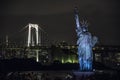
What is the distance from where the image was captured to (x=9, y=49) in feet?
487

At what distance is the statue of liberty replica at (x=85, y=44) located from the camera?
85.2m

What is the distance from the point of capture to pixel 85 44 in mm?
86938

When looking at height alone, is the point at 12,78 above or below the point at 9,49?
below

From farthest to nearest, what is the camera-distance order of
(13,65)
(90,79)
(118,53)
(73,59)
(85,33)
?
(118,53) → (73,59) → (13,65) → (85,33) → (90,79)

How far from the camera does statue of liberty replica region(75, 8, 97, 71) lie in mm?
85188

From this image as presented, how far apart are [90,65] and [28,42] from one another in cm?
5969

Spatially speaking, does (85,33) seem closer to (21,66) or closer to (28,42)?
(21,66)

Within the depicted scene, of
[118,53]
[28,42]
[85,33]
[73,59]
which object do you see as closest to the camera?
[85,33]

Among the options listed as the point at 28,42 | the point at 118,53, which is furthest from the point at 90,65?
the point at 118,53

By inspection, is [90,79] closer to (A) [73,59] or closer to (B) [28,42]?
(A) [73,59]

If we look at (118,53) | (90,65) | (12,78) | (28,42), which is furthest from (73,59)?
(12,78)

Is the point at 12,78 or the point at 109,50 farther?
the point at 109,50

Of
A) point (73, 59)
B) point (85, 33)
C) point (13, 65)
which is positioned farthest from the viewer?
point (73, 59)

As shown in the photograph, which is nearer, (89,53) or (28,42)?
(89,53)
